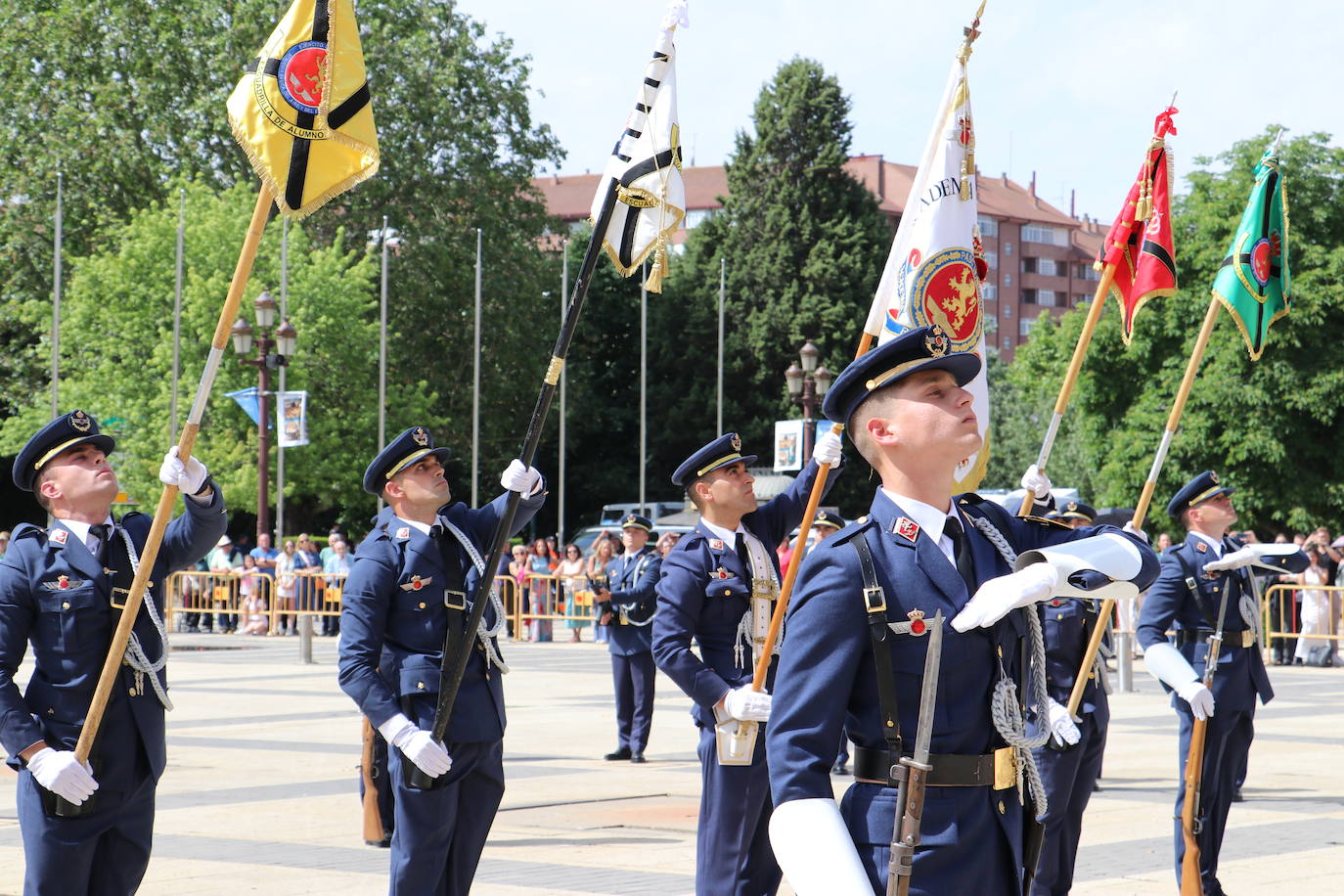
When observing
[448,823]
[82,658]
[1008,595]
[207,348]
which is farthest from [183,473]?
[207,348]

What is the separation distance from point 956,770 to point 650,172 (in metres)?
4.27

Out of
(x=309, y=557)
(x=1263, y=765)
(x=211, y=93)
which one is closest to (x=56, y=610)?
(x=1263, y=765)

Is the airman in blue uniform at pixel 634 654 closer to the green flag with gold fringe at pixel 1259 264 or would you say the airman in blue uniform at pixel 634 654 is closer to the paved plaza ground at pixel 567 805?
the paved plaza ground at pixel 567 805

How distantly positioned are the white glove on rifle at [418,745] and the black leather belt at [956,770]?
298cm

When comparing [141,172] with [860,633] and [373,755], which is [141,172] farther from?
[860,633]

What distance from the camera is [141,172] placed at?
50.2m

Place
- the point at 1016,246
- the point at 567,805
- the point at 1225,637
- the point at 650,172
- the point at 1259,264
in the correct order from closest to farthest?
the point at 650,172
the point at 1225,637
the point at 1259,264
the point at 567,805
the point at 1016,246

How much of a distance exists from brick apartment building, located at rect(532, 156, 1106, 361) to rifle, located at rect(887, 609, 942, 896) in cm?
11027

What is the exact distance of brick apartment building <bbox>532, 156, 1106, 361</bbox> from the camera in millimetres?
116688

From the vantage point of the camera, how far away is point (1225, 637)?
946 centimetres

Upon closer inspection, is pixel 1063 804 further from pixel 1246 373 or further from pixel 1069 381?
pixel 1246 373

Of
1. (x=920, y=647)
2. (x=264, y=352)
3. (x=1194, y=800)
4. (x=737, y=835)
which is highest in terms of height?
(x=264, y=352)

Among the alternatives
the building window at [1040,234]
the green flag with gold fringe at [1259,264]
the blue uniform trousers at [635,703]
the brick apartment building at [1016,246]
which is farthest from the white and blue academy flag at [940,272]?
the building window at [1040,234]

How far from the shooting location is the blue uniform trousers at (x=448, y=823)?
663cm
